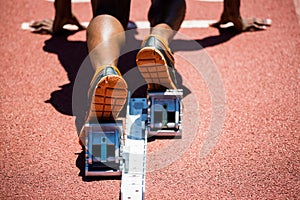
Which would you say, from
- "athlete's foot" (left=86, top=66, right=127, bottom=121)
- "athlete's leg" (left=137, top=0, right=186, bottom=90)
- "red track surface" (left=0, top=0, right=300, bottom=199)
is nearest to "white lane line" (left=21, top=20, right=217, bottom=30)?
"red track surface" (left=0, top=0, right=300, bottom=199)

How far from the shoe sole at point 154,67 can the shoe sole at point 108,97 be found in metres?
0.34

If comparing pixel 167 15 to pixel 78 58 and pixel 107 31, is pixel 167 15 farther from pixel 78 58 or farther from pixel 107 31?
pixel 78 58

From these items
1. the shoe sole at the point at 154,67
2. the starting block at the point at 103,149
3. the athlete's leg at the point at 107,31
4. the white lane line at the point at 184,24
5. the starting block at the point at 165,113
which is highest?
the white lane line at the point at 184,24

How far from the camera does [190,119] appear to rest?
4457mm

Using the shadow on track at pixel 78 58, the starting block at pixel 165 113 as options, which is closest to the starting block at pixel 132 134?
the starting block at pixel 165 113

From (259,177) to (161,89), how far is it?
101 centimetres

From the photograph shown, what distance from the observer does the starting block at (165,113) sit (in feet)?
14.0

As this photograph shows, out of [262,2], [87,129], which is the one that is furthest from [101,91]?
[262,2]

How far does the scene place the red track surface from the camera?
378 centimetres

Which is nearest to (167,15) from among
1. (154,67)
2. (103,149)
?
(154,67)

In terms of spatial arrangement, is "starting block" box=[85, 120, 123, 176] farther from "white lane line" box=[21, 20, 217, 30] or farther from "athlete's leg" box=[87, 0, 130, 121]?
"white lane line" box=[21, 20, 217, 30]

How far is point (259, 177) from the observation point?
3857 mm

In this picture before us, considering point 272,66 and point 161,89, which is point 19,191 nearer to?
point 161,89

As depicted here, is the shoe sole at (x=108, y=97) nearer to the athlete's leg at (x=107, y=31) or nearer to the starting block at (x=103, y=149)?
the starting block at (x=103, y=149)
